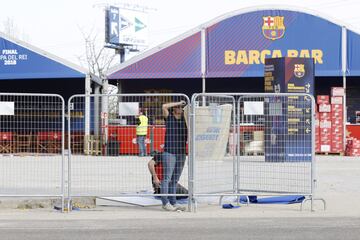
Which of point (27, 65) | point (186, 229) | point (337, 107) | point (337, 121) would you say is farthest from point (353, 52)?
point (186, 229)

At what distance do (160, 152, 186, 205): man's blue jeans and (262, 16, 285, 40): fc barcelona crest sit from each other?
16.3 m

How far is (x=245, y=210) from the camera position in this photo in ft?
38.5

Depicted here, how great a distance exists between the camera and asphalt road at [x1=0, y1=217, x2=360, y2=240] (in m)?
9.24

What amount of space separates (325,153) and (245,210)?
14.8 m

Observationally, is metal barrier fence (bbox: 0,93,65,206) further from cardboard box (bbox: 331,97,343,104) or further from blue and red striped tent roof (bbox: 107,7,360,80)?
cardboard box (bbox: 331,97,343,104)

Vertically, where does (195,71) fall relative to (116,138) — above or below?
above

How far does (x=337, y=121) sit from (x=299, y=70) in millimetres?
4329

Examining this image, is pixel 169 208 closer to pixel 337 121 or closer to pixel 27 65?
pixel 337 121

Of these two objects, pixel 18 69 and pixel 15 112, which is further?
pixel 18 69

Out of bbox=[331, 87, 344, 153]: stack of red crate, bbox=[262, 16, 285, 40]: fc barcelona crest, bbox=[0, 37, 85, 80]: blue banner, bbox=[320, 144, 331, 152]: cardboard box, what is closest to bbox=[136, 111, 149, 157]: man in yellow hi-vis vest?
bbox=[320, 144, 331, 152]: cardboard box

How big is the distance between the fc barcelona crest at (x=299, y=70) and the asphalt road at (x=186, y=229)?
11726mm

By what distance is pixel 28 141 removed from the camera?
1375cm

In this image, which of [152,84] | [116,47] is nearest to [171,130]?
[152,84]

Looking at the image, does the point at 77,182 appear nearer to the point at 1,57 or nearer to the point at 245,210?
the point at 245,210
